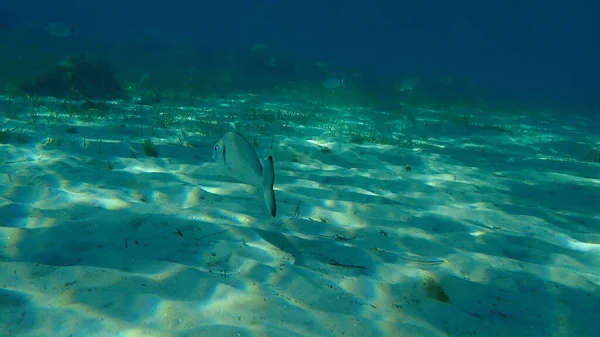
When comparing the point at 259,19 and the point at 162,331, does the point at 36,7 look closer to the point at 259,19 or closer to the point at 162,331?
the point at 259,19

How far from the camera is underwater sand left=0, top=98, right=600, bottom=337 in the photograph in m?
2.26

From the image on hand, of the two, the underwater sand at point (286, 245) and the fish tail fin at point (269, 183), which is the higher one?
the fish tail fin at point (269, 183)

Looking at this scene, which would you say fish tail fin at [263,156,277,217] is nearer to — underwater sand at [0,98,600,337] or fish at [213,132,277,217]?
fish at [213,132,277,217]

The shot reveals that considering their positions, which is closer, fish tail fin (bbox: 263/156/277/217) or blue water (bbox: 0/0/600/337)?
blue water (bbox: 0/0/600/337)

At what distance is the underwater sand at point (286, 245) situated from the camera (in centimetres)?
226

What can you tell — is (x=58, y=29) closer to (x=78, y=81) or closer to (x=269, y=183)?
(x=78, y=81)

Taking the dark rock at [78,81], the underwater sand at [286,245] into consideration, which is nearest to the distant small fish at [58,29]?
the dark rock at [78,81]

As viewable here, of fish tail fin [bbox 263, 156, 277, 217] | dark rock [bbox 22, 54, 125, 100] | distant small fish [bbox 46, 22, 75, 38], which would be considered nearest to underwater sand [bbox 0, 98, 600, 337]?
fish tail fin [bbox 263, 156, 277, 217]

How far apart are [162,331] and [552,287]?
3082mm

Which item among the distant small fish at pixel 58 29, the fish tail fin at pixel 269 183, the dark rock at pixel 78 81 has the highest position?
the distant small fish at pixel 58 29

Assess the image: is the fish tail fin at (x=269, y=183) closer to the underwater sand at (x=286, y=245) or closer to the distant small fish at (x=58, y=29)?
the underwater sand at (x=286, y=245)

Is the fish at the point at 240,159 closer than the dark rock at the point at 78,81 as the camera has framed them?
Yes

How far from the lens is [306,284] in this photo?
270 cm

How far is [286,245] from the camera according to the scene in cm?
328
